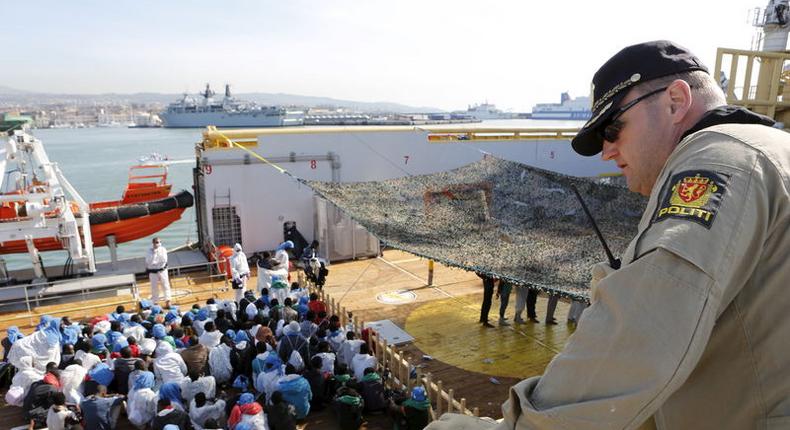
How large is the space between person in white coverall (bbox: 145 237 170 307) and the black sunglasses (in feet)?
41.7

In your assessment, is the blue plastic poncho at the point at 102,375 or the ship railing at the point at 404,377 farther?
the blue plastic poncho at the point at 102,375

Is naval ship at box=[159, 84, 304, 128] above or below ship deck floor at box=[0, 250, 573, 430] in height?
above

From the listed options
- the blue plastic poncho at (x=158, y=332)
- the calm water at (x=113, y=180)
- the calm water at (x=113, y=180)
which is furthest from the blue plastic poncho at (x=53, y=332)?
the calm water at (x=113, y=180)

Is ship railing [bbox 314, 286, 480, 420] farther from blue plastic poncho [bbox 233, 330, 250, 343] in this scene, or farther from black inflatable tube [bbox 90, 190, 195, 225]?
black inflatable tube [bbox 90, 190, 195, 225]

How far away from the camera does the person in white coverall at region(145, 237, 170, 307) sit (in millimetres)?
12211

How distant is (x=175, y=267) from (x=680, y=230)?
1538 centimetres

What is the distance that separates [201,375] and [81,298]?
278 inches

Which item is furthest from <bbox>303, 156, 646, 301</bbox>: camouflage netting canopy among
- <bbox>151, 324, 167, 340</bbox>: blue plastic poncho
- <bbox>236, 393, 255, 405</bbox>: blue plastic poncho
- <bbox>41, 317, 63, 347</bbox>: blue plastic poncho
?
<bbox>41, 317, 63, 347</bbox>: blue plastic poncho

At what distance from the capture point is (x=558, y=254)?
28.5 feet

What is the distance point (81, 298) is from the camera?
12.7m

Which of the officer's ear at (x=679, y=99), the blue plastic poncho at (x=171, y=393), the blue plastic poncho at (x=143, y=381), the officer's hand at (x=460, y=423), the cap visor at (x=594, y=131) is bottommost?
the blue plastic poncho at (x=171, y=393)

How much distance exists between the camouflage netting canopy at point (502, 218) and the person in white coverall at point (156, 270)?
183 inches

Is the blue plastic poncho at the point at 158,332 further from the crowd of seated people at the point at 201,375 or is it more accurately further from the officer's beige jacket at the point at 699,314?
the officer's beige jacket at the point at 699,314

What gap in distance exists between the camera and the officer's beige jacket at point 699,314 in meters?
0.86
